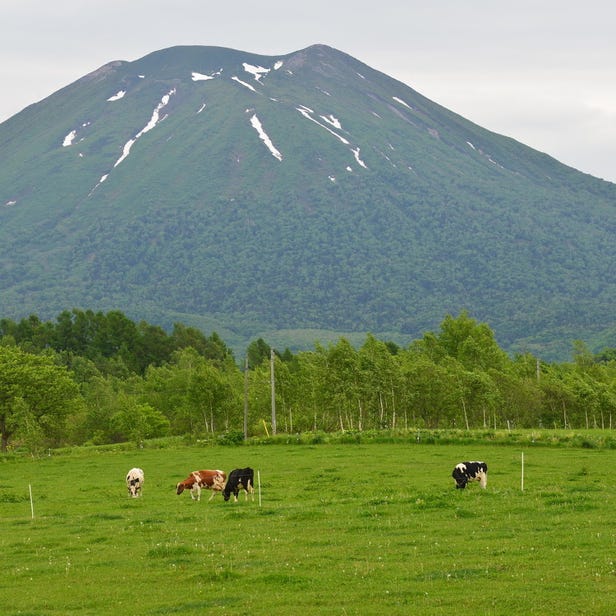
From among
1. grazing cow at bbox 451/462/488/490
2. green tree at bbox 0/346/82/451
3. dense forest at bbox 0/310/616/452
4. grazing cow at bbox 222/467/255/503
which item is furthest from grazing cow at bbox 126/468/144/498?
green tree at bbox 0/346/82/451

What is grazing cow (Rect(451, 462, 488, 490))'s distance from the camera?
112ft

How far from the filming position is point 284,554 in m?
20.9

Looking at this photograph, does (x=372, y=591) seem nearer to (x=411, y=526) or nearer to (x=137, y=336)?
(x=411, y=526)

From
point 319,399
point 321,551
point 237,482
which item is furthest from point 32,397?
point 321,551

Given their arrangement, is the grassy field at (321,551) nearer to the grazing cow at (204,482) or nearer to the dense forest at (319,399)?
the grazing cow at (204,482)

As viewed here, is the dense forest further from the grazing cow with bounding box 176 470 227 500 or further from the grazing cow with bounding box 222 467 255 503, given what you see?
the grazing cow with bounding box 222 467 255 503

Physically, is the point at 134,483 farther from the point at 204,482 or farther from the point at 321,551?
the point at 321,551

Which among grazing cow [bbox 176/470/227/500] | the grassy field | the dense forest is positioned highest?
the dense forest

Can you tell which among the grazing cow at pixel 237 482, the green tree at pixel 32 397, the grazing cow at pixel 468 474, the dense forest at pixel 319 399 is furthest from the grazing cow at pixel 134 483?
the green tree at pixel 32 397

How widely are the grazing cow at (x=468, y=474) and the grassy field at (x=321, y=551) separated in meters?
0.82

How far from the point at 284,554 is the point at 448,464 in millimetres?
24585

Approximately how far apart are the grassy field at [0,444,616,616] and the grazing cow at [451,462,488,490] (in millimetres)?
816

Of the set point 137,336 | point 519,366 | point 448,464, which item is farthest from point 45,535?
point 137,336

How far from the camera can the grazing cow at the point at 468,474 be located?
112ft
